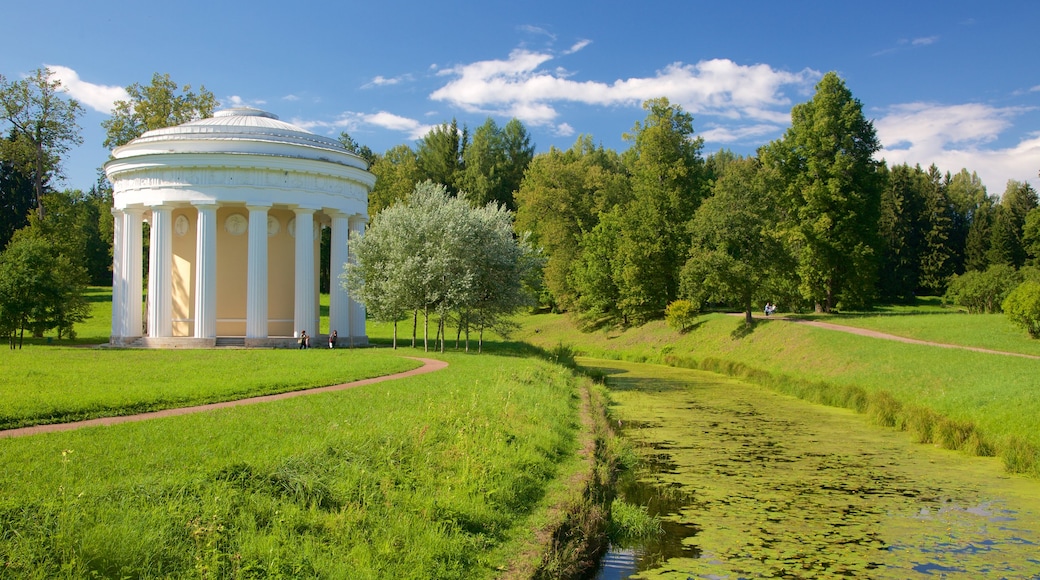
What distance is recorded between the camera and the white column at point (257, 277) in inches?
1426

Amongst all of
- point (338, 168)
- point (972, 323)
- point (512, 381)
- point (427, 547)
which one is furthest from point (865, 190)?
point (427, 547)

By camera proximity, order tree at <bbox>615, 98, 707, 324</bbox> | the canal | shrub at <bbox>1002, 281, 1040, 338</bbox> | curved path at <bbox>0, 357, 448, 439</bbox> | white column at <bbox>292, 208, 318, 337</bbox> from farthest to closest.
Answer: tree at <bbox>615, 98, 707, 324</bbox>, white column at <bbox>292, 208, 318, 337</bbox>, shrub at <bbox>1002, 281, 1040, 338</bbox>, curved path at <bbox>0, 357, 448, 439</bbox>, the canal

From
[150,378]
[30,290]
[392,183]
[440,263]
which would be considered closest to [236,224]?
[30,290]

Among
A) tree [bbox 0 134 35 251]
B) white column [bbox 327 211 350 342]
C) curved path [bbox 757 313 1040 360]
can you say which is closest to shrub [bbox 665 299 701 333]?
curved path [bbox 757 313 1040 360]

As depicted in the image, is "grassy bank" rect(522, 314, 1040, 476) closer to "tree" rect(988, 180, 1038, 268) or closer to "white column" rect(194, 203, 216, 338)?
"white column" rect(194, 203, 216, 338)

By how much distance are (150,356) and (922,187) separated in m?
77.0

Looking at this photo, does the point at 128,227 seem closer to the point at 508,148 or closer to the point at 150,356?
the point at 150,356

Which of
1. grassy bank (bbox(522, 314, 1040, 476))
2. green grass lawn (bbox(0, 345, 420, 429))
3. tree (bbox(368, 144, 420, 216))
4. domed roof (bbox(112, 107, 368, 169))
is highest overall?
tree (bbox(368, 144, 420, 216))

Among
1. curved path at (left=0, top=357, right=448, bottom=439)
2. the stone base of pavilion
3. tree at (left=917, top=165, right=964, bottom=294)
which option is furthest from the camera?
tree at (left=917, top=165, right=964, bottom=294)

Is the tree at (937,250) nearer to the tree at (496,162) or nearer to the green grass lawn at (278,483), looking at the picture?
the tree at (496,162)

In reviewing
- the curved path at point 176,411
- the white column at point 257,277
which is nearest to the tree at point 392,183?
the white column at point 257,277

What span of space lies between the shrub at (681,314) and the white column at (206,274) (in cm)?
2751

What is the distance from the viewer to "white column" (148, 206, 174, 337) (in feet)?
119

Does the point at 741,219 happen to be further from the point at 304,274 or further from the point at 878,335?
the point at 304,274
